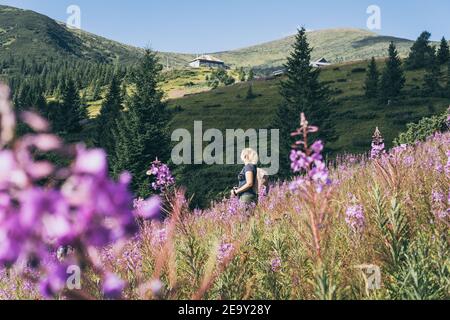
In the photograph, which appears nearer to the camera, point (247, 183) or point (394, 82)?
point (247, 183)

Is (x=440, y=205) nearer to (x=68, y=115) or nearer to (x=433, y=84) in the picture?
(x=433, y=84)

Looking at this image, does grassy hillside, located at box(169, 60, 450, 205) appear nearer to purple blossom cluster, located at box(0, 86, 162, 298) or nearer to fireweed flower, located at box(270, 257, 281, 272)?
fireweed flower, located at box(270, 257, 281, 272)

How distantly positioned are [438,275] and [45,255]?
2.56 meters

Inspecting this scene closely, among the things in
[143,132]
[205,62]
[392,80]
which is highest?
[205,62]

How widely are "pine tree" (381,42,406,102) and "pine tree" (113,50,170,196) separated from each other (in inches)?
1231

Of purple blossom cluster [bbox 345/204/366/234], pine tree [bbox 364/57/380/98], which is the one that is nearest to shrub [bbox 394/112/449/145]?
purple blossom cluster [bbox 345/204/366/234]

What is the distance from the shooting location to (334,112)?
47.4 m

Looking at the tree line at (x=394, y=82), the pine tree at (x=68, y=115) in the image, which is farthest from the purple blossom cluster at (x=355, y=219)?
the pine tree at (x=68, y=115)

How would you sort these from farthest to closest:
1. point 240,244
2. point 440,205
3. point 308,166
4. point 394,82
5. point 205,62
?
point 205,62 → point 394,82 → point 440,205 → point 240,244 → point 308,166

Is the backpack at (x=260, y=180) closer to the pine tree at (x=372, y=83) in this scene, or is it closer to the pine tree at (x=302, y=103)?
the pine tree at (x=302, y=103)

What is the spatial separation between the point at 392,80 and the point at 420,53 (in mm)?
19377

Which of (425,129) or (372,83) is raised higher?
(372,83)

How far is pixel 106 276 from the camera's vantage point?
1079 millimetres

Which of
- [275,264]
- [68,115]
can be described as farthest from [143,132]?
[68,115]
